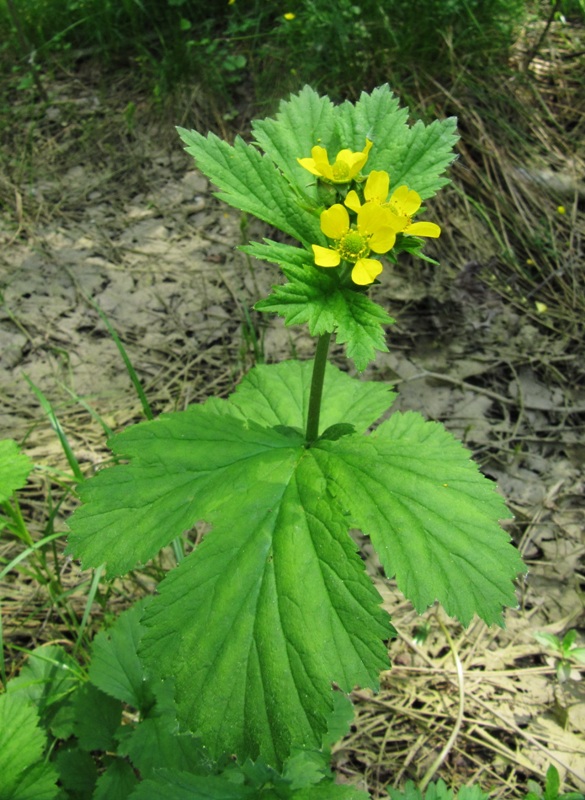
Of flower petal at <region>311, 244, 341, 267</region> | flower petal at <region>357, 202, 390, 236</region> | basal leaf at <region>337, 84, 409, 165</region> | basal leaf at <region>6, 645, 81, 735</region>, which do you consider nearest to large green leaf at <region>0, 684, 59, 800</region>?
basal leaf at <region>6, 645, 81, 735</region>

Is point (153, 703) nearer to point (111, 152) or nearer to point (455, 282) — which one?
point (455, 282)

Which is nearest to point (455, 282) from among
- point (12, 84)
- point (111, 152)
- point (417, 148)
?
point (417, 148)

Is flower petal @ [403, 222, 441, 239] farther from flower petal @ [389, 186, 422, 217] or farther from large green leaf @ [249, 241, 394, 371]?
large green leaf @ [249, 241, 394, 371]

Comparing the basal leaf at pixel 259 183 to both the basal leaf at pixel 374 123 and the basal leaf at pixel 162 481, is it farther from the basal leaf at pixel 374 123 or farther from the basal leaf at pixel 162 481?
the basal leaf at pixel 162 481

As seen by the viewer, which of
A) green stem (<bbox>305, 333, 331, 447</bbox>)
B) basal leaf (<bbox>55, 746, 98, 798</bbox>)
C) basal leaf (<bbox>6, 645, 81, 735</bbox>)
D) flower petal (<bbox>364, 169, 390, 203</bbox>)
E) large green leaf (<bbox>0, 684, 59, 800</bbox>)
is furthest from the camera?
basal leaf (<bbox>6, 645, 81, 735</bbox>)

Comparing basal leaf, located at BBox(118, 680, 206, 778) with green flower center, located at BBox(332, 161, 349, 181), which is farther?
basal leaf, located at BBox(118, 680, 206, 778)

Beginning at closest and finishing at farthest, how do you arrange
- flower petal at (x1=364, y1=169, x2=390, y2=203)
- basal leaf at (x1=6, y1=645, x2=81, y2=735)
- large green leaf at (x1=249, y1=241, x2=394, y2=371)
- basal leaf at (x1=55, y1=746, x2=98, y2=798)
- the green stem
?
large green leaf at (x1=249, y1=241, x2=394, y2=371) → flower petal at (x1=364, y1=169, x2=390, y2=203) → the green stem → basal leaf at (x1=55, y1=746, x2=98, y2=798) → basal leaf at (x1=6, y1=645, x2=81, y2=735)

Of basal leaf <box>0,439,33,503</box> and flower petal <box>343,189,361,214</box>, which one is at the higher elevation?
flower petal <box>343,189,361,214</box>
